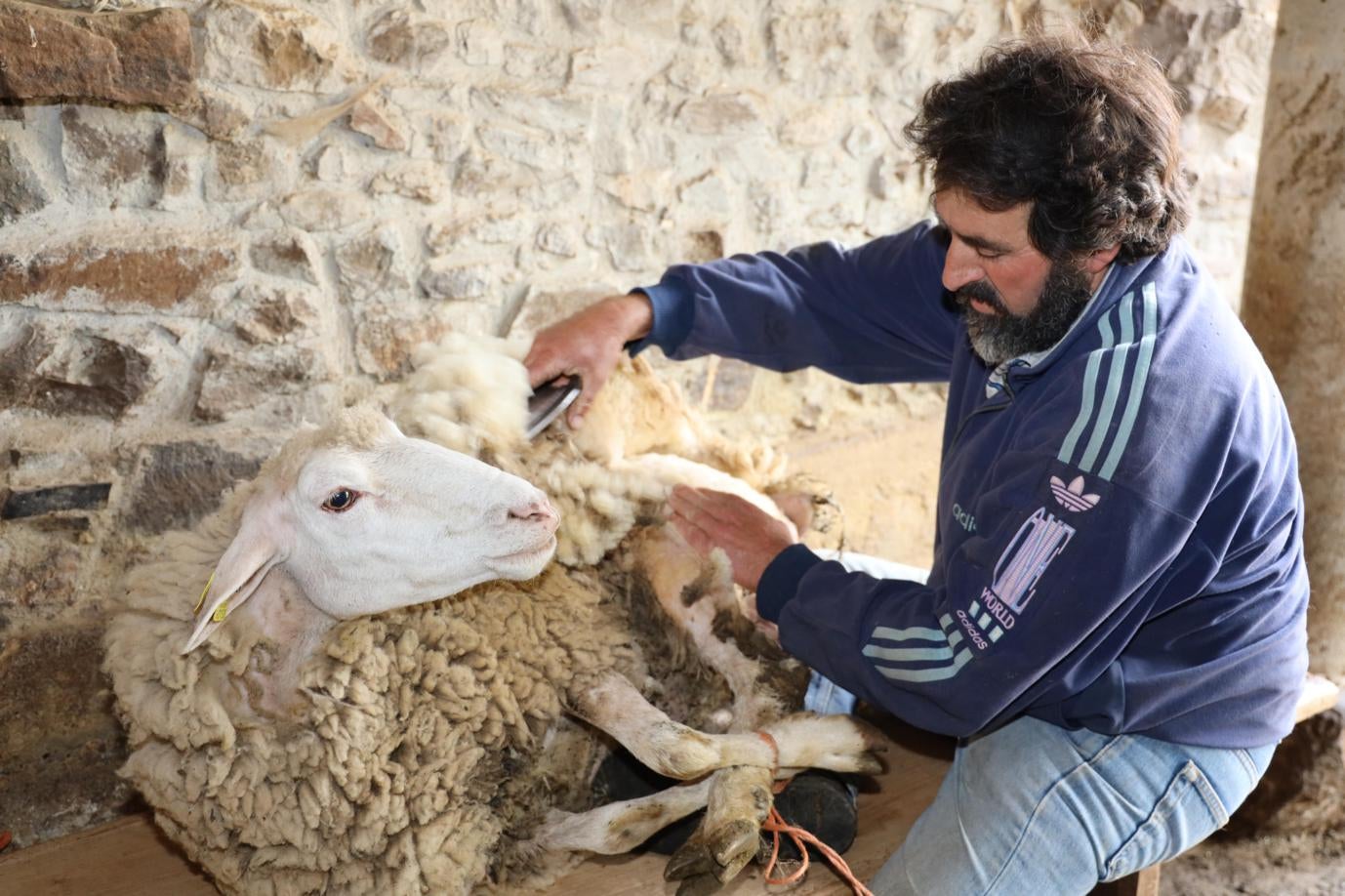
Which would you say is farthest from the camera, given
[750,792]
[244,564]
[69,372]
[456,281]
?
[456,281]

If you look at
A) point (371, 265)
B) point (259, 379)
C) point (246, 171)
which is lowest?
point (259, 379)

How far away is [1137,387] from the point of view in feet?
5.53

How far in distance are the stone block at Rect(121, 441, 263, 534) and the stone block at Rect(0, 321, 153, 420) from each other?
13 cm

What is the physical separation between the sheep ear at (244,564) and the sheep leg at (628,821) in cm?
68

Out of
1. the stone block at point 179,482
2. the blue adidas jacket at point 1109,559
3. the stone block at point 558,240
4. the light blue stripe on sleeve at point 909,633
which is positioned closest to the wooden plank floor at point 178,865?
the blue adidas jacket at point 1109,559

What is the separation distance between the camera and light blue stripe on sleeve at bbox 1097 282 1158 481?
1648mm

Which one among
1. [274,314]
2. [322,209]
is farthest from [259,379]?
[322,209]

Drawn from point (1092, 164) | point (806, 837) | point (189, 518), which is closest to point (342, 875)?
point (806, 837)

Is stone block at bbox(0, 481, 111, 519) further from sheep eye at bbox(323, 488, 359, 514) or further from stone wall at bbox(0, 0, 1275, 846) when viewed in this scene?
sheep eye at bbox(323, 488, 359, 514)

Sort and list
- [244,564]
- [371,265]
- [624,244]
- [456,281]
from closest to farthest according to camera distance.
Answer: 1. [244,564]
2. [371,265]
3. [456,281]
4. [624,244]

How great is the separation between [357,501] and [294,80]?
3.70 feet

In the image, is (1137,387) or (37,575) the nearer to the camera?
(1137,387)

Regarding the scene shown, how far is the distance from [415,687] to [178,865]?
0.72 metres

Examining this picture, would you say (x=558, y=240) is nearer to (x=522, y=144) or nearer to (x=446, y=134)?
(x=522, y=144)
